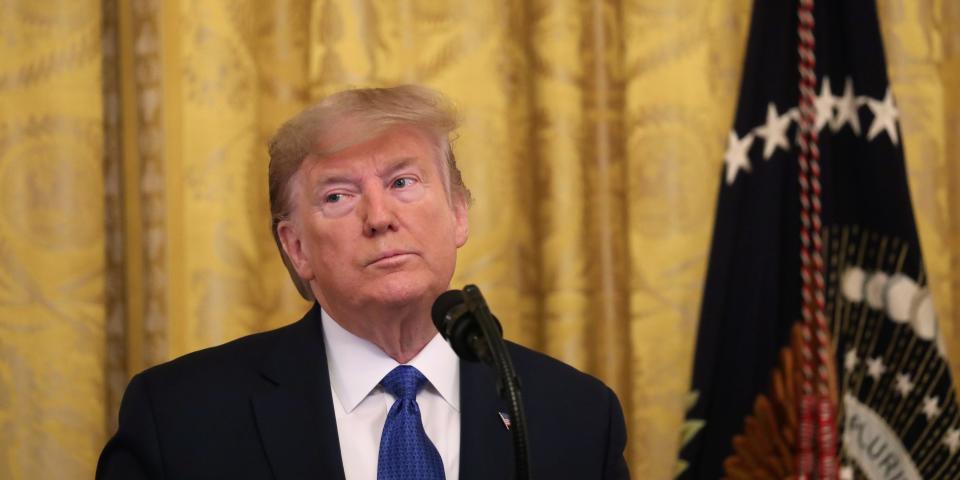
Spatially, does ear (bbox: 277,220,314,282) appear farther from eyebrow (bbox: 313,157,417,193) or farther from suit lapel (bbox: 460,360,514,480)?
suit lapel (bbox: 460,360,514,480)

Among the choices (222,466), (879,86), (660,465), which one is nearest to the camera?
(222,466)

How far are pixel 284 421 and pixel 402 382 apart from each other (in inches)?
8.5

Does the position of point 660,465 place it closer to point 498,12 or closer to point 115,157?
point 498,12

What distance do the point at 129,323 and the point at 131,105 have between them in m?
0.52

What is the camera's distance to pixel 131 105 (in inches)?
104

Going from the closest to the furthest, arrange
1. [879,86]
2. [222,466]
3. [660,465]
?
[222,466], [879,86], [660,465]

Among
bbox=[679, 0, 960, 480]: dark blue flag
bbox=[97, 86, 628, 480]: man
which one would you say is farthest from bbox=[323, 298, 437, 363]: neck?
bbox=[679, 0, 960, 480]: dark blue flag

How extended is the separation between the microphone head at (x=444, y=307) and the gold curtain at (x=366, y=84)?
121 cm

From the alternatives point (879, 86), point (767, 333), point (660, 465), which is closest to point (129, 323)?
point (660, 465)

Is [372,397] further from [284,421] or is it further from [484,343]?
[484,343]

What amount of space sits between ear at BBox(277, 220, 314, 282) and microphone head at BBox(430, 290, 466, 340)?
55 cm

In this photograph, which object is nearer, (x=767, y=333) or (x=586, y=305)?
(x=767, y=333)

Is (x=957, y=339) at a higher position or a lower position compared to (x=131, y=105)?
lower

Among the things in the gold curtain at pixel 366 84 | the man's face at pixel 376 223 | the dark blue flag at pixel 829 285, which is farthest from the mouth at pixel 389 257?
the dark blue flag at pixel 829 285
